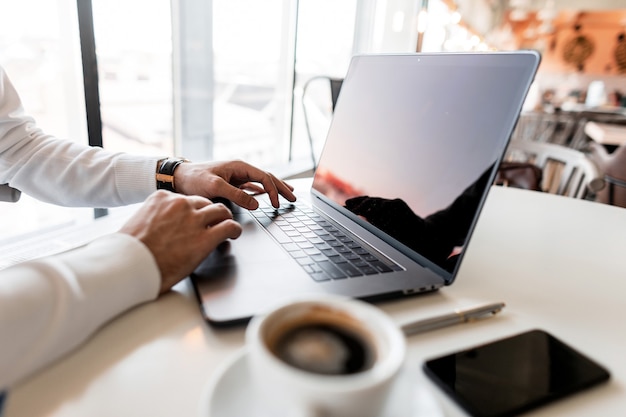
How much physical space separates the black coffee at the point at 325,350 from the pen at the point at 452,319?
0.40 ft

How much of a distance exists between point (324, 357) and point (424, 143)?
387 millimetres

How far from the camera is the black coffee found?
0.22 m

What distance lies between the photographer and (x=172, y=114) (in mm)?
1573

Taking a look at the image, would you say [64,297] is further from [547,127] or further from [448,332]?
[547,127]

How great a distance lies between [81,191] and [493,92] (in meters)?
0.71

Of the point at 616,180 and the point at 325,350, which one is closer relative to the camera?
the point at 325,350

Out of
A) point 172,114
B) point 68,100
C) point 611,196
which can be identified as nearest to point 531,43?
point 611,196

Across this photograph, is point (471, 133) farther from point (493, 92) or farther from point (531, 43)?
point (531, 43)

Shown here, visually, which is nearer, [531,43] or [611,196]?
[611,196]

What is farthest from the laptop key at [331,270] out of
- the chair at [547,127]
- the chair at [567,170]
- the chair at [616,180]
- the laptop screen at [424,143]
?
the chair at [547,127]

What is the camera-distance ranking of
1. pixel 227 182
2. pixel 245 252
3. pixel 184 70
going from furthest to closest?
pixel 184 70 < pixel 227 182 < pixel 245 252

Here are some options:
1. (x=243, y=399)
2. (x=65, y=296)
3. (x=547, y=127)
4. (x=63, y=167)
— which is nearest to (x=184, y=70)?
(x=63, y=167)

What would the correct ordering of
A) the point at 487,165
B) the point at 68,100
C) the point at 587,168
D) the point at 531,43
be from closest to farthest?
the point at 487,165, the point at 587,168, the point at 68,100, the point at 531,43

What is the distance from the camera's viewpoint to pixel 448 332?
365 millimetres
